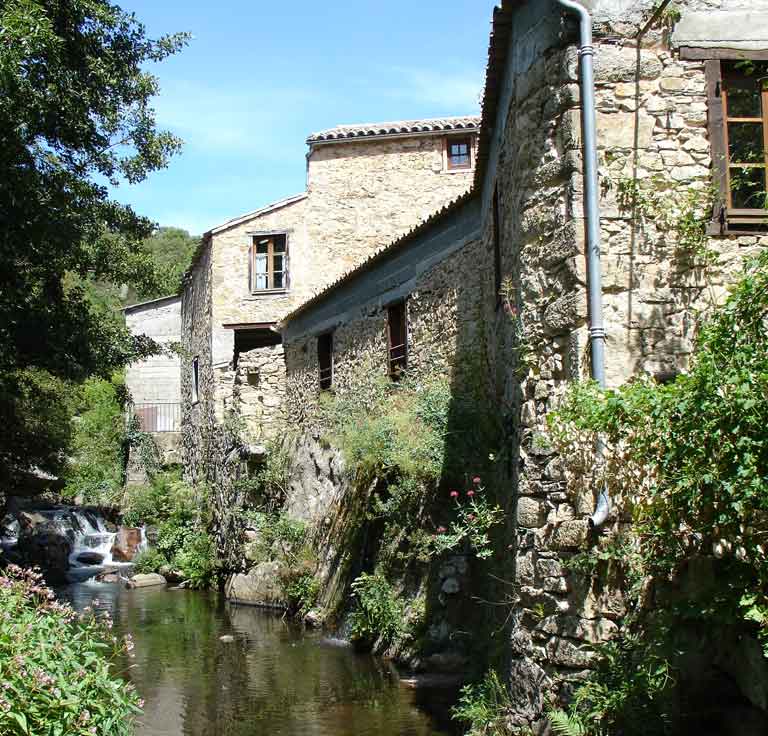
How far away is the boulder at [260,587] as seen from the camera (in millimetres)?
14492

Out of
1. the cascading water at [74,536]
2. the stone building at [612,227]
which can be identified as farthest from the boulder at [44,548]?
the stone building at [612,227]

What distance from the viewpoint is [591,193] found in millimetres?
6203

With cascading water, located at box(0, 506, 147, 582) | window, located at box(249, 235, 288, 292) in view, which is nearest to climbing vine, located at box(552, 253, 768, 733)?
window, located at box(249, 235, 288, 292)

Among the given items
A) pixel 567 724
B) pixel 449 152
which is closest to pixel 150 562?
pixel 449 152

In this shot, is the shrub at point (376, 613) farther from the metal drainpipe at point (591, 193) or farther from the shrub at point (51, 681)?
the metal drainpipe at point (591, 193)

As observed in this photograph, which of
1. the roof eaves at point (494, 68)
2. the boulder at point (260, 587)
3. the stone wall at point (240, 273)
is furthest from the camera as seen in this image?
the stone wall at point (240, 273)

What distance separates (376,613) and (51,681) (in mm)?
5854

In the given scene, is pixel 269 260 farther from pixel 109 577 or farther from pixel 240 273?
pixel 109 577

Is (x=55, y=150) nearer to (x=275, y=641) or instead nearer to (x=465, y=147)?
(x=275, y=641)

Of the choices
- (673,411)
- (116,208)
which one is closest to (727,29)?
(673,411)

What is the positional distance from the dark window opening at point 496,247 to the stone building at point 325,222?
11036mm

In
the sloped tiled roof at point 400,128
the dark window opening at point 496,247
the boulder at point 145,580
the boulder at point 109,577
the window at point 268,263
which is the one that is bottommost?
the boulder at point 109,577

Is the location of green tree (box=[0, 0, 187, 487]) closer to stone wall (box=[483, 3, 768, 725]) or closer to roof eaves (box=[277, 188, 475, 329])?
roof eaves (box=[277, 188, 475, 329])

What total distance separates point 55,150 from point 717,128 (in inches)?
380
